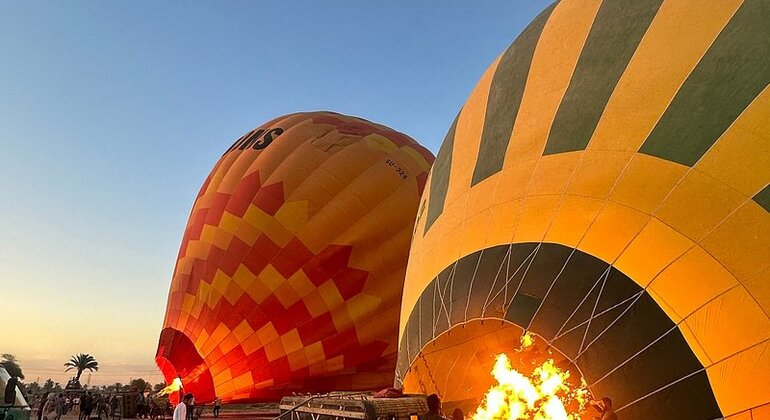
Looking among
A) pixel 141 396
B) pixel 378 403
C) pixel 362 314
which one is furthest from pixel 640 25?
pixel 141 396

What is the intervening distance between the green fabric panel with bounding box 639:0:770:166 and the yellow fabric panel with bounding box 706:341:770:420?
1094mm

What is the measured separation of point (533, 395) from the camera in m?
4.14

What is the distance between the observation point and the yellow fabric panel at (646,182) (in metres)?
3.35

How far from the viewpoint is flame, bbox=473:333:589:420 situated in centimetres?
394

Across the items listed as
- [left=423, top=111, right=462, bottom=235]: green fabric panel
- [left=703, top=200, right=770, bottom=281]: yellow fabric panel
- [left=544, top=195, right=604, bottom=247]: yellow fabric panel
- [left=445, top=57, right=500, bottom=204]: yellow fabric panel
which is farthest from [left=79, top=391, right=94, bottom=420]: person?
[left=703, top=200, right=770, bottom=281]: yellow fabric panel

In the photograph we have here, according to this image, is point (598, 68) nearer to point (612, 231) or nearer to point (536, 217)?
point (536, 217)

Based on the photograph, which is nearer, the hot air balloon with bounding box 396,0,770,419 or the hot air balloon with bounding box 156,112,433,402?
the hot air balloon with bounding box 396,0,770,419

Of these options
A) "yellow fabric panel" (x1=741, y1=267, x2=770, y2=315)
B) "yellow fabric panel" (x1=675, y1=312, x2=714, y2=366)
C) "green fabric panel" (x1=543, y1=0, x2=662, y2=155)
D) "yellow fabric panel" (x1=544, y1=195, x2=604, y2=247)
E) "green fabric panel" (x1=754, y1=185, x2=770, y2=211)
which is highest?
"green fabric panel" (x1=543, y1=0, x2=662, y2=155)

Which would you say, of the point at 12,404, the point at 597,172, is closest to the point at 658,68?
the point at 597,172

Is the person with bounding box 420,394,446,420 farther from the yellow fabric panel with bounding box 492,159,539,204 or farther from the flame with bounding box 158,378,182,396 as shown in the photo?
the flame with bounding box 158,378,182,396

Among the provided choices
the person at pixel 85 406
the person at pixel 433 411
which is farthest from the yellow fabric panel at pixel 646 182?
the person at pixel 85 406

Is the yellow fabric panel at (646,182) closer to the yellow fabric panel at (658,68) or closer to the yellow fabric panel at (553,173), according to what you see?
the yellow fabric panel at (658,68)

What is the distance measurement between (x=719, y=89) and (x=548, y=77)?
1499 millimetres

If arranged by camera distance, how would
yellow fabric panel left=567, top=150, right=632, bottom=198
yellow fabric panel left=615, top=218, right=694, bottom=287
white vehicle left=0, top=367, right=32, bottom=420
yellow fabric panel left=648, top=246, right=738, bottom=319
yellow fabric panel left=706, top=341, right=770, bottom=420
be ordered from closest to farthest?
yellow fabric panel left=706, top=341, right=770, bottom=420 → yellow fabric panel left=648, top=246, right=738, bottom=319 → yellow fabric panel left=615, top=218, right=694, bottom=287 → yellow fabric panel left=567, top=150, right=632, bottom=198 → white vehicle left=0, top=367, right=32, bottom=420
